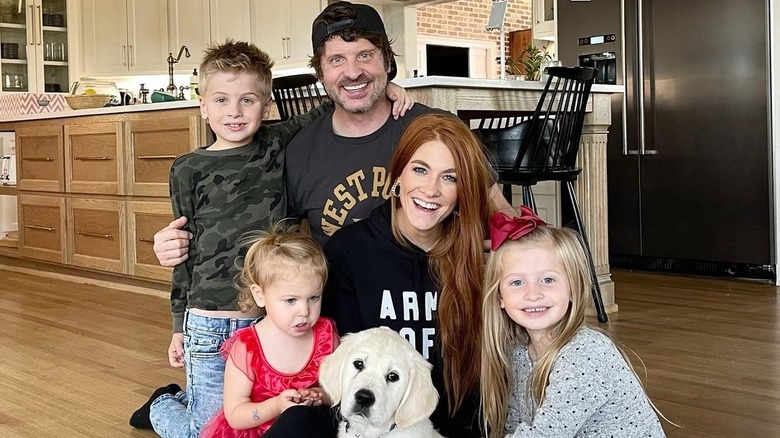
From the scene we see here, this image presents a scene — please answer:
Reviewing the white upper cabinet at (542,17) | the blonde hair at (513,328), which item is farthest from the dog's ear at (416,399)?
the white upper cabinet at (542,17)

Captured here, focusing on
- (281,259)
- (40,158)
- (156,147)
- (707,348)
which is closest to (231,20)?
(40,158)

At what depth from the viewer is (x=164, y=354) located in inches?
127

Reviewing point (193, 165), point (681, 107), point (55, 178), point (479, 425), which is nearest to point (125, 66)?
point (55, 178)

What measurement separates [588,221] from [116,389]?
Result: 210 cm

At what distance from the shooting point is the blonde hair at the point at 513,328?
166cm

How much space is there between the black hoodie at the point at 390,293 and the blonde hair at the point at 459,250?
1.0 inches

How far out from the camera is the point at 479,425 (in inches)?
72.7

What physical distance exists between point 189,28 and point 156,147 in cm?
306

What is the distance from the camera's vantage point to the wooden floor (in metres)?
2.37

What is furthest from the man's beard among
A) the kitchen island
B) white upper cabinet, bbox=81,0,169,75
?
white upper cabinet, bbox=81,0,169,75

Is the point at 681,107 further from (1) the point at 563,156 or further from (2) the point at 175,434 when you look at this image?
(2) the point at 175,434

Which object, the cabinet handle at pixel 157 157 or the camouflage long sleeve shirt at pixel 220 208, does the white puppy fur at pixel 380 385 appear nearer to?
the camouflage long sleeve shirt at pixel 220 208

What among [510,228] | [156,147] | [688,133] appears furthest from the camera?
[688,133]

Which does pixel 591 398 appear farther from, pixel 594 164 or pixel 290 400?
pixel 594 164
